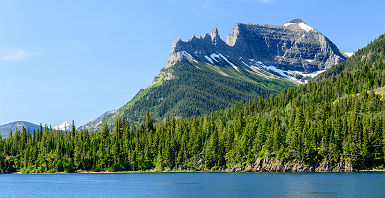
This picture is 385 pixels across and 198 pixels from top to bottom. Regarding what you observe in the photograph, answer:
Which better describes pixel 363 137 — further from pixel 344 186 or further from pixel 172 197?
pixel 172 197

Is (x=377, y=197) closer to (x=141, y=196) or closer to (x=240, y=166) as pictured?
(x=141, y=196)

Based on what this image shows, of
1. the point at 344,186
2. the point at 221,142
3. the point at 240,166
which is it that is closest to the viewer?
the point at 344,186

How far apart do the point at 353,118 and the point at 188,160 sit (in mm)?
76387

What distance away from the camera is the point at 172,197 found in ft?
277

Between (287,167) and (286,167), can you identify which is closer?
(287,167)

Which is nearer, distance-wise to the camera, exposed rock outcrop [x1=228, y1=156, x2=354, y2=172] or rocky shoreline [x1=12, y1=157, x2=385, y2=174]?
rocky shoreline [x1=12, y1=157, x2=385, y2=174]

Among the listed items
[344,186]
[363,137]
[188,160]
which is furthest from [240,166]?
[344,186]

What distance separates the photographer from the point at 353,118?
6604 inches

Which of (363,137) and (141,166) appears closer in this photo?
(363,137)

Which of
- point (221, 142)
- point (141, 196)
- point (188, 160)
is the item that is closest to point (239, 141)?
point (221, 142)

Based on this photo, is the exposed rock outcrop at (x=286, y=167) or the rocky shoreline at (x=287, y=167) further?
the exposed rock outcrop at (x=286, y=167)

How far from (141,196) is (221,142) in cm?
10079

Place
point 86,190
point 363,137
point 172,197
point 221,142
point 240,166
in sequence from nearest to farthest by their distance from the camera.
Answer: point 172,197 → point 86,190 → point 363,137 → point 240,166 → point 221,142

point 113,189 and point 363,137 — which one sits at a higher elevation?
point 363,137
